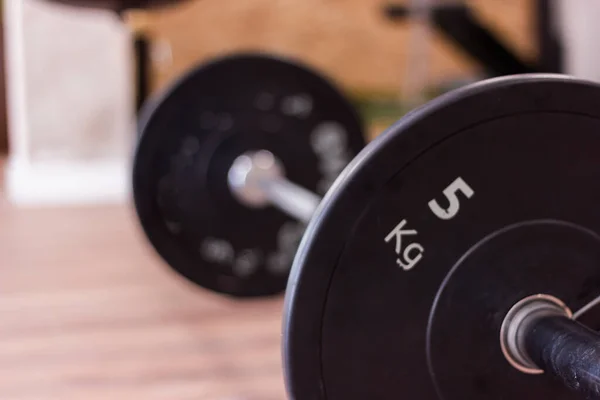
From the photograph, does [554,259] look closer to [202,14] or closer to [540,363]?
[540,363]

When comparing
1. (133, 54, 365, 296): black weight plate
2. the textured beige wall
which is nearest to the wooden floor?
(133, 54, 365, 296): black weight plate

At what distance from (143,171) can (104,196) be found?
1.33 m

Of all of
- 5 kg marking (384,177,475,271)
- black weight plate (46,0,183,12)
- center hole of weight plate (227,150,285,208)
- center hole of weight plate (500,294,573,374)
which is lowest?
center hole of weight plate (500,294,573,374)

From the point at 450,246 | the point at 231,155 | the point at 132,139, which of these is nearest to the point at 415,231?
the point at 450,246

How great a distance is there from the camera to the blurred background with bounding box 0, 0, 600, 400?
1.14 m

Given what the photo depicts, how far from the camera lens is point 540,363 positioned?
58 cm

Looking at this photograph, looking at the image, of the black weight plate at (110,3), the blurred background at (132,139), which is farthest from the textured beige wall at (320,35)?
the black weight plate at (110,3)

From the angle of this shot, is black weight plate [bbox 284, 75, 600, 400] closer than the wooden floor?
Yes

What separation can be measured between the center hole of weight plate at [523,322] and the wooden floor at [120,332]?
19.1 inches

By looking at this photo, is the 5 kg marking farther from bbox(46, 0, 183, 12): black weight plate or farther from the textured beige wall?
the textured beige wall

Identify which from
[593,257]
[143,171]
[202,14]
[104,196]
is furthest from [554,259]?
[202,14]

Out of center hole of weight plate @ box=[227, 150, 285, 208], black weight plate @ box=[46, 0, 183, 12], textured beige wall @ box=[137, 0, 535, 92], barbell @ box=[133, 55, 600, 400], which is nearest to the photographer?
barbell @ box=[133, 55, 600, 400]

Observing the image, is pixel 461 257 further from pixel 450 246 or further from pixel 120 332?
pixel 120 332

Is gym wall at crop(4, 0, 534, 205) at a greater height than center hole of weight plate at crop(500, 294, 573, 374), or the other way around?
gym wall at crop(4, 0, 534, 205)
